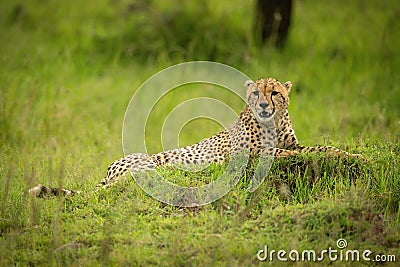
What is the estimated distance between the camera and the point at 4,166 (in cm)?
548

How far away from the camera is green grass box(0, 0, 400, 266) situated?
14.5ft

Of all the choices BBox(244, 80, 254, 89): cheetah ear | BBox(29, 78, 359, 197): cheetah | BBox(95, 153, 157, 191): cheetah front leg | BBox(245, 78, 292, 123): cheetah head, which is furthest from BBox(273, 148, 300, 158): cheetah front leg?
BBox(95, 153, 157, 191): cheetah front leg

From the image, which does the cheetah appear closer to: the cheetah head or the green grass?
the cheetah head

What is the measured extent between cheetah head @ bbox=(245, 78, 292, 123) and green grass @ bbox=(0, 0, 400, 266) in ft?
1.60

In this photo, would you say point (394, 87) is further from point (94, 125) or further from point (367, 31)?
point (94, 125)

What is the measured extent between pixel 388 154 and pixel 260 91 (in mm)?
1098

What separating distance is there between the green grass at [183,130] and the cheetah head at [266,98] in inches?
19.2
